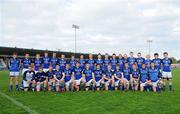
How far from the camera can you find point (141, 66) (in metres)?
13.3

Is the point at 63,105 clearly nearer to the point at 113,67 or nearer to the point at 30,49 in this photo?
the point at 113,67

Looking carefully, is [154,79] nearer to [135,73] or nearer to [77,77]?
[135,73]

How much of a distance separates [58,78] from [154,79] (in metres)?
4.11

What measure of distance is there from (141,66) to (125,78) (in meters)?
0.97

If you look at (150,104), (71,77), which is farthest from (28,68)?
(150,104)

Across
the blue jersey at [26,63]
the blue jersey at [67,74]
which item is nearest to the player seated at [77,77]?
the blue jersey at [67,74]

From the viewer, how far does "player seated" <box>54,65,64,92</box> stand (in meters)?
12.5

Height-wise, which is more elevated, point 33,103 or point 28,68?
point 28,68

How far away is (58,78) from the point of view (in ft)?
41.2

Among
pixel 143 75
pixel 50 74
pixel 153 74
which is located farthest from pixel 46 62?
pixel 153 74

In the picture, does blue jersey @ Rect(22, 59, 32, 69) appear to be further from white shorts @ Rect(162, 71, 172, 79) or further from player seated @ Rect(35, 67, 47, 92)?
white shorts @ Rect(162, 71, 172, 79)

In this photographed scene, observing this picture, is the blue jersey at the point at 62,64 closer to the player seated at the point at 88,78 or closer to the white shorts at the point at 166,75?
the player seated at the point at 88,78

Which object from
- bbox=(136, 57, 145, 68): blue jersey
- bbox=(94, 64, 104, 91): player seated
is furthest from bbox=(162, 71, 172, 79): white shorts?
bbox=(94, 64, 104, 91): player seated

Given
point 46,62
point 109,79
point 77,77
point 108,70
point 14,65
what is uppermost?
point 46,62
